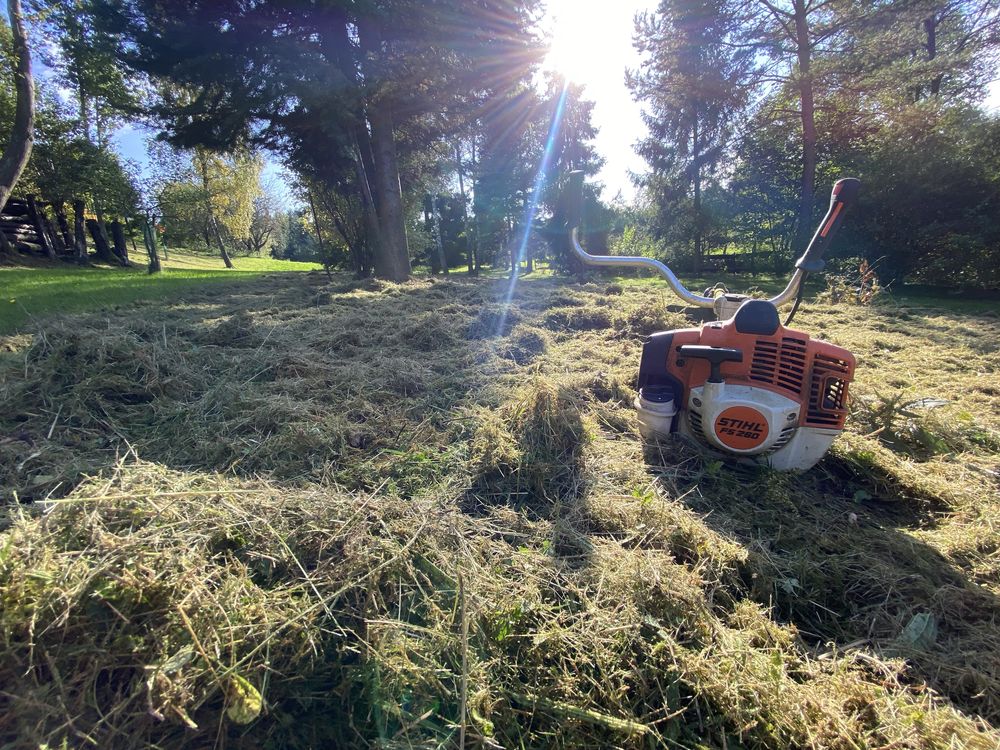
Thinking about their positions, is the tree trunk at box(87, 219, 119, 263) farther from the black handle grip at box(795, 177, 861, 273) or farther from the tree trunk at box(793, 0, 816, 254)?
the tree trunk at box(793, 0, 816, 254)

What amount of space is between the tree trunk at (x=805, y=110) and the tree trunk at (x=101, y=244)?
2750cm

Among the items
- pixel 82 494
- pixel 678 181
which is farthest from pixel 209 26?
pixel 678 181

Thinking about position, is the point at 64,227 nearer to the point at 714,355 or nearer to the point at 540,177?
the point at 540,177

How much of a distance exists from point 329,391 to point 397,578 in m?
2.00

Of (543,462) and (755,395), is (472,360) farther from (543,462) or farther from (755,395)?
(755,395)

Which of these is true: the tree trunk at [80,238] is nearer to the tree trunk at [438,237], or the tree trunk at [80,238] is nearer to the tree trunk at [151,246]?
the tree trunk at [151,246]

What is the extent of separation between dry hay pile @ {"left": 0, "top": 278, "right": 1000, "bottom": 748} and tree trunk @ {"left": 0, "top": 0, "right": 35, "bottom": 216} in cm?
700

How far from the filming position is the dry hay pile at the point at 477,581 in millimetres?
994

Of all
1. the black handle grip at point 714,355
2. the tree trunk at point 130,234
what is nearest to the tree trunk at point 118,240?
the tree trunk at point 130,234

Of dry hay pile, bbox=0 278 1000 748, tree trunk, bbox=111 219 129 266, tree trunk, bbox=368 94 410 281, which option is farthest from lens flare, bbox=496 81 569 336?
tree trunk, bbox=111 219 129 266

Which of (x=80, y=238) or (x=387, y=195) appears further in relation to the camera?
(x=80, y=238)

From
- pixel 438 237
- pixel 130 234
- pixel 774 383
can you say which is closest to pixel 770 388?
pixel 774 383

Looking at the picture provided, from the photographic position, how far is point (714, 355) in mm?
1897

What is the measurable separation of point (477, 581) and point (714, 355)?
1.44 meters
